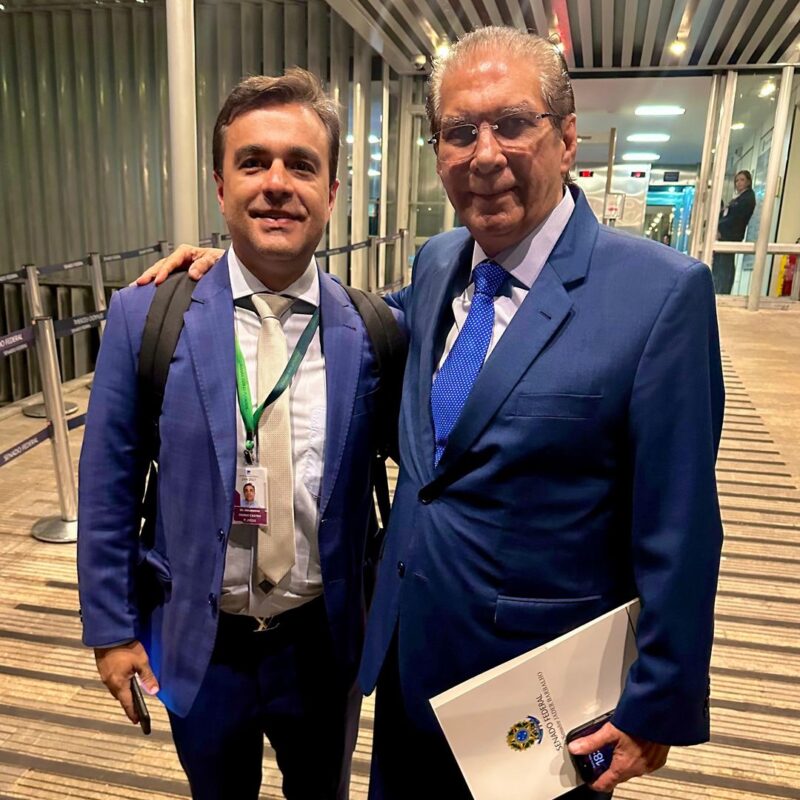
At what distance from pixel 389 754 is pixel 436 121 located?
128 centimetres

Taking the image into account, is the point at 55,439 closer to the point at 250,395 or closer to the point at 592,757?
the point at 250,395

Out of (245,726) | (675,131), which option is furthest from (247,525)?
(675,131)

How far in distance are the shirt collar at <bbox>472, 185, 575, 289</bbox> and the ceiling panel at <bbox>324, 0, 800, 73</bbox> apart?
8146mm

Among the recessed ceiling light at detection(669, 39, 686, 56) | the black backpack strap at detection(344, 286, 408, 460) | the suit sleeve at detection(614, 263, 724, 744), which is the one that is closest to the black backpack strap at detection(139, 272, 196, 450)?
the black backpack strap at detection(344, 286, 408, 460)

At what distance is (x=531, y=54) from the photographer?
4.08 ft

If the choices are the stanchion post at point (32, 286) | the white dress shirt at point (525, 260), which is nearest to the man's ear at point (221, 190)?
the white dress shirt at point (525, 260)

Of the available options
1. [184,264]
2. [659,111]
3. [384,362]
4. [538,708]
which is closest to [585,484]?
[538,708]

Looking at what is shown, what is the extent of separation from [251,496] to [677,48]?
1170 centimetres

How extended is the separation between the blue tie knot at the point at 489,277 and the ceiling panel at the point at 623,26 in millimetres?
8179

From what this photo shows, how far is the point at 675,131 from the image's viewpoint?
17172mm

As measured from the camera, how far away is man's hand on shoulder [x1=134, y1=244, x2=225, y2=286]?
4.93ft

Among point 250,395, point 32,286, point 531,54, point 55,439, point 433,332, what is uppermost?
point 531,54

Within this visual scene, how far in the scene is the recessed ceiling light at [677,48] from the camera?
10.6 m

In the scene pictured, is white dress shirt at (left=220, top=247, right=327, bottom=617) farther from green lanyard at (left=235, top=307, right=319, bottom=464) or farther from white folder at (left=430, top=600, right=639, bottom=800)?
white folder at (left=430, top=600, right=639, bottom=800)
